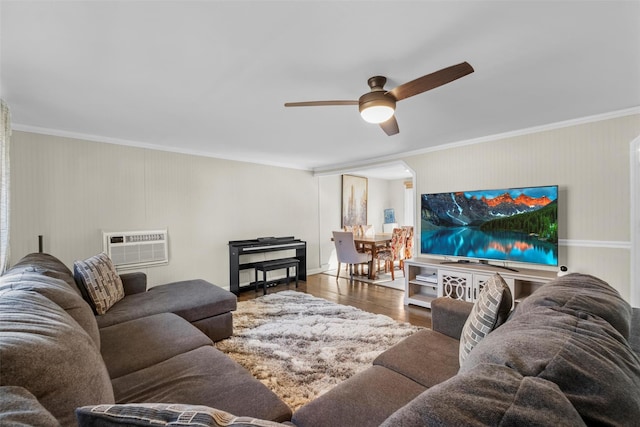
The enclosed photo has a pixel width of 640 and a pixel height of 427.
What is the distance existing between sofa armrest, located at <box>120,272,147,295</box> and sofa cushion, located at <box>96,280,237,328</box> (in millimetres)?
169

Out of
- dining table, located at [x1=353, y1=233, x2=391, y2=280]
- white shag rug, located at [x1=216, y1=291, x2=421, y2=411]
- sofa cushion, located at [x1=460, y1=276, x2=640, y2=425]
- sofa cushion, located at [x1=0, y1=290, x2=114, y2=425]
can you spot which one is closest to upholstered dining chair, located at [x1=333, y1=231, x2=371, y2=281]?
dining table, located at [x1=353, y1=233, x2=391, y2=280]

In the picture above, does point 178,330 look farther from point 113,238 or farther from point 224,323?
point 113,238

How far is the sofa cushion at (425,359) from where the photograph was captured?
1392 mm

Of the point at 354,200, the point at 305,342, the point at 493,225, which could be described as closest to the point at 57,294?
the point at 305,342

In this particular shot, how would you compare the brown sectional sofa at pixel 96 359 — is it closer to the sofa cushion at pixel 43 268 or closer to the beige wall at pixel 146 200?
the sofa cushion at pixel 43 268

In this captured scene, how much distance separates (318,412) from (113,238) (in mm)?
3584

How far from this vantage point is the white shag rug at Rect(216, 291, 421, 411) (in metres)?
2.12

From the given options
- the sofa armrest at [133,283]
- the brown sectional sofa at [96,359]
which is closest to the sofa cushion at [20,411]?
the brown sectional sofa at [96,359]

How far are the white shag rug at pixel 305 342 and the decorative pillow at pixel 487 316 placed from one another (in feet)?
3.75

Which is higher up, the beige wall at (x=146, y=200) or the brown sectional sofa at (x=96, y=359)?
the beige wall at (x=146, y=200)

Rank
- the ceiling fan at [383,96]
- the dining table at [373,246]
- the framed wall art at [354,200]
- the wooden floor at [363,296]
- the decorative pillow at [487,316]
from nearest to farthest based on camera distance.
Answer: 1. the decorative pillow at [487,316]
2. the ceiling fan at [383,96]
3. the wooden floor at [363,296]
4. the dining table at [373,246]
5. the framed wall art at [354,200]

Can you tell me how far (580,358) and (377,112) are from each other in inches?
67.8

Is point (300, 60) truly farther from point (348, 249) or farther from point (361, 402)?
point (348, 249)

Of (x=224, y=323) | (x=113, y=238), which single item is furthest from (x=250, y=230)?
(x=224, y=323)
